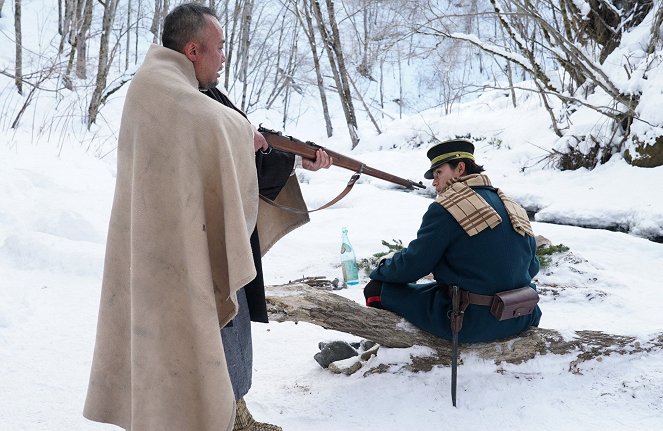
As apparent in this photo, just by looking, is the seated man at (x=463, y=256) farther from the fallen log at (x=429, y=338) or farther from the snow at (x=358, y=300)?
the snow at (x=358, y=300)

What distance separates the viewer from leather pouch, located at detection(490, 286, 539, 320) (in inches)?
116

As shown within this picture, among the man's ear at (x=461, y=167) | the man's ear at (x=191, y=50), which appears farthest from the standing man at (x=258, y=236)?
the man's ear at (x=461, y=167)

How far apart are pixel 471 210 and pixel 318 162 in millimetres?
813

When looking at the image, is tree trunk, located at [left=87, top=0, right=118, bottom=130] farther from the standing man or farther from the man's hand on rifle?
the man's hand on rifle

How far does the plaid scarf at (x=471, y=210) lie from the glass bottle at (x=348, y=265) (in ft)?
6.85

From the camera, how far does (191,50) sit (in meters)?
2.16

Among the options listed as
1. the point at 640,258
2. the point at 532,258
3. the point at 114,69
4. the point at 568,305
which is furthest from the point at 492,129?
the point at 114,69

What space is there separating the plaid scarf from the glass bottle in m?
2.09

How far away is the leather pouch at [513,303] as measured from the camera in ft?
9.63

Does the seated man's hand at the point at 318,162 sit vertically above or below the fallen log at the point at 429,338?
above

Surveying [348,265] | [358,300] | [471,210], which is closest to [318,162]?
[471,210]

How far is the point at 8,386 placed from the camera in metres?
3.06

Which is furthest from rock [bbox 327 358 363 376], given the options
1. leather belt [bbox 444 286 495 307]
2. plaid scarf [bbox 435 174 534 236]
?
plaid scarf [bbox 435 174 534 236]

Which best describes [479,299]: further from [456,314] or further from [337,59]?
[337,59]
